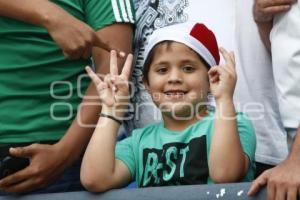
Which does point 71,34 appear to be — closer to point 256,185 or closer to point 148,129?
point 148,129

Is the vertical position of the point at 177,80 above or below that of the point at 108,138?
above

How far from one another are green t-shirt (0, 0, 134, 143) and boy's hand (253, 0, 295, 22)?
496mm

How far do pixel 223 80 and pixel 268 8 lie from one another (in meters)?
0.21

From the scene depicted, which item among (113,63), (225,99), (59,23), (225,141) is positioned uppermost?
(59,23)

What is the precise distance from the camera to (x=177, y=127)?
2.22m

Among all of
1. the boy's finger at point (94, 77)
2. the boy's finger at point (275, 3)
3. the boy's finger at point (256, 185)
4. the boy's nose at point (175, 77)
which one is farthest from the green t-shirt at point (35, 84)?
the boy's finger at point (256, 185)

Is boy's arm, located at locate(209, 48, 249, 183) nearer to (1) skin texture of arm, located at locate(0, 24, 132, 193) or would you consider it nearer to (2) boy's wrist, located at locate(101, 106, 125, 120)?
(2) boy's wrist, located at locate(101, 106, 125, 120)

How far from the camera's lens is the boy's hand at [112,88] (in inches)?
83.1

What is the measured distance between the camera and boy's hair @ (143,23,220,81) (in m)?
2.23

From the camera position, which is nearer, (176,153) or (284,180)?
(284,180)

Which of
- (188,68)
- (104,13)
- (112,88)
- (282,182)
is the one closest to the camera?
(282,182)

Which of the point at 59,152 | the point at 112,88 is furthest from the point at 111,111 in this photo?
the point at 59,152

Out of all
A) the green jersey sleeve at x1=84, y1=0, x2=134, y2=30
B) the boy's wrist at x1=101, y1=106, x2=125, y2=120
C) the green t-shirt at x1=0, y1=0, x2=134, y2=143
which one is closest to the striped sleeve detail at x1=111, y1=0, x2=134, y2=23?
the green jersey sleeve at x1=84, y1=0, x2=134, y2=30

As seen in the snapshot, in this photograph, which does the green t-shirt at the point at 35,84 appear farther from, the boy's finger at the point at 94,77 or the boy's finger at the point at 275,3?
the boy's finger at the point at 275,3
